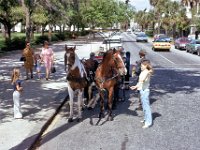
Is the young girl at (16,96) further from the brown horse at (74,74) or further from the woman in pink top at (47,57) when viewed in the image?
the woman in pink top at (47,57)

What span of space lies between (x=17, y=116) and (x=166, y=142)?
167 inches

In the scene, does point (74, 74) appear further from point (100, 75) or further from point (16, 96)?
point (16, 96)

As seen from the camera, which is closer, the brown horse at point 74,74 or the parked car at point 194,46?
the brown horse at point 74,74

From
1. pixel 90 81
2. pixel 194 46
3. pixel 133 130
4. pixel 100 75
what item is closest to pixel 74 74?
pixel 100 75

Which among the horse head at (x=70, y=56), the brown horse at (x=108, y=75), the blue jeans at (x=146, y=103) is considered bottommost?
the blue jeans at (x=146, y=103)

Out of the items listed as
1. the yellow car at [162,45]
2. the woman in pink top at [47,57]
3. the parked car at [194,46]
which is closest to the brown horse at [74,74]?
the woman in pink top at [47,57]

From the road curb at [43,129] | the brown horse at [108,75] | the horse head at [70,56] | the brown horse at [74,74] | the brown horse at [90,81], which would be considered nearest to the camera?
the road curb at [43,129]

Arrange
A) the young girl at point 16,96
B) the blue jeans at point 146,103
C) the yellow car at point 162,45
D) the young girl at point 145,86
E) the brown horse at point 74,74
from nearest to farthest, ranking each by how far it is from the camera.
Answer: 1. the young girl at point 145,86
2. the blue jeans at point 146,103
3. the brown horse at point 74,74
4. the young girl at point 16,96
5. the yellow car at point 162,45

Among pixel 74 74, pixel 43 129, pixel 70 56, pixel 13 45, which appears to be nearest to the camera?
pixel 43 129

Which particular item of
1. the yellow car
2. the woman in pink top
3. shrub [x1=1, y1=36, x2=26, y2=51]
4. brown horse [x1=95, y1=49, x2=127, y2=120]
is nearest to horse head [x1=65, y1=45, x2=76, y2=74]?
brown horse [x1=95, y1=49, x2=127, y2=120]

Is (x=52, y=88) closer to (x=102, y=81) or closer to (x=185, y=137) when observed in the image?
(x=102, y=81)

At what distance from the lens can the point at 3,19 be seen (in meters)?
47.0

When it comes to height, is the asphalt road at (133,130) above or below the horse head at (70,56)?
below

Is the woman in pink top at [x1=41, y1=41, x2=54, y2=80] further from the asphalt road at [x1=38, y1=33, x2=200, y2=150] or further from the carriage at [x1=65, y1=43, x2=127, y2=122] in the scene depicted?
the carriage at [x1=65, y1=43, x2=127, y2=122]
